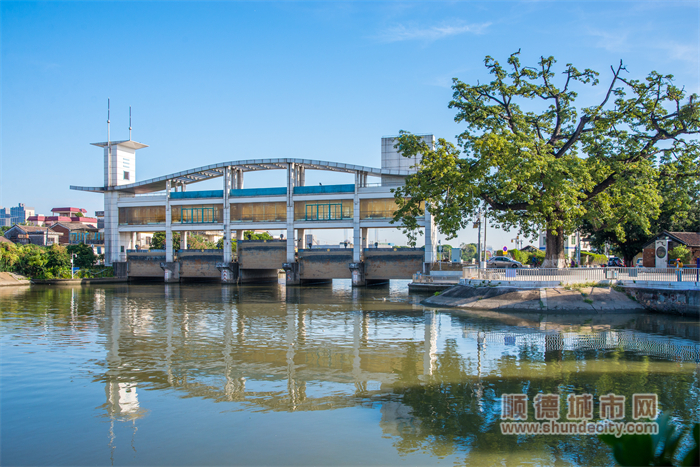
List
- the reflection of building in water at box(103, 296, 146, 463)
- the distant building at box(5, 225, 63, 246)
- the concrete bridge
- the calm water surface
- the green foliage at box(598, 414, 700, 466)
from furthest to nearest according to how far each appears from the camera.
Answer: the distant building at box(5, 225, 63, 246), the concrete bridge, the reflection of building in water at box(103, 296, 146, 463), the calm water surface, the green foliage at box(598, 414, 700, 466)

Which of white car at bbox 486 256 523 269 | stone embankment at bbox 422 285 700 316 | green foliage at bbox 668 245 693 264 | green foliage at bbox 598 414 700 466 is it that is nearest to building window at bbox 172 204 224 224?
white car at bbox 486 256 523 269

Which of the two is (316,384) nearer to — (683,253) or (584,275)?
(584,275)

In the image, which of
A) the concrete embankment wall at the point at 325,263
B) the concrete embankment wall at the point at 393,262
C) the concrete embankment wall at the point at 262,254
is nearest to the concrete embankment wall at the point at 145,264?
the concrete embankment wall at the point at 262,254

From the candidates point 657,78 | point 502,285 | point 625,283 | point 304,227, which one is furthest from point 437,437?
point 304,227

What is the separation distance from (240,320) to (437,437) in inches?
744

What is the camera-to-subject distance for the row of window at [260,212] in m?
54.8

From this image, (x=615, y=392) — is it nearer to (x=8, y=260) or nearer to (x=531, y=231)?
(x=531, y=231)

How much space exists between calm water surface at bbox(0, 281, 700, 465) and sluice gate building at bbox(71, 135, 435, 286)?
2800 centimetres

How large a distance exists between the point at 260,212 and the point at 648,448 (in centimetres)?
5845

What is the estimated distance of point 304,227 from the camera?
57500mm

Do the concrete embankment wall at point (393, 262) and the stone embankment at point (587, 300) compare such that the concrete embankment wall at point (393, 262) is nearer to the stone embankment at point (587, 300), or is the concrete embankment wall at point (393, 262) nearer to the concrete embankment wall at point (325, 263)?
the concrete embankment wall at point (325, 263)

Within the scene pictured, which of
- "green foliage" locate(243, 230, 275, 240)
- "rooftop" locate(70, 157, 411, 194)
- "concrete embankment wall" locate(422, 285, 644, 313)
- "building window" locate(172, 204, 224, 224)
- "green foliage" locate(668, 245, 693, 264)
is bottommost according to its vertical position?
"concrete embankment wall" locate(422, 285, 644, 313)

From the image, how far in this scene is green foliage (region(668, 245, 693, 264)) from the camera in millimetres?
33594

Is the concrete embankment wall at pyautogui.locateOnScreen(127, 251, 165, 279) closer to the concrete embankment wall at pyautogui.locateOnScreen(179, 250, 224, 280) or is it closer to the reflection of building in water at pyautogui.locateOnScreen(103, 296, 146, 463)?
the concrete embankment wall at pyautogui.locateOnScreen(179, 250, 224, 280)
